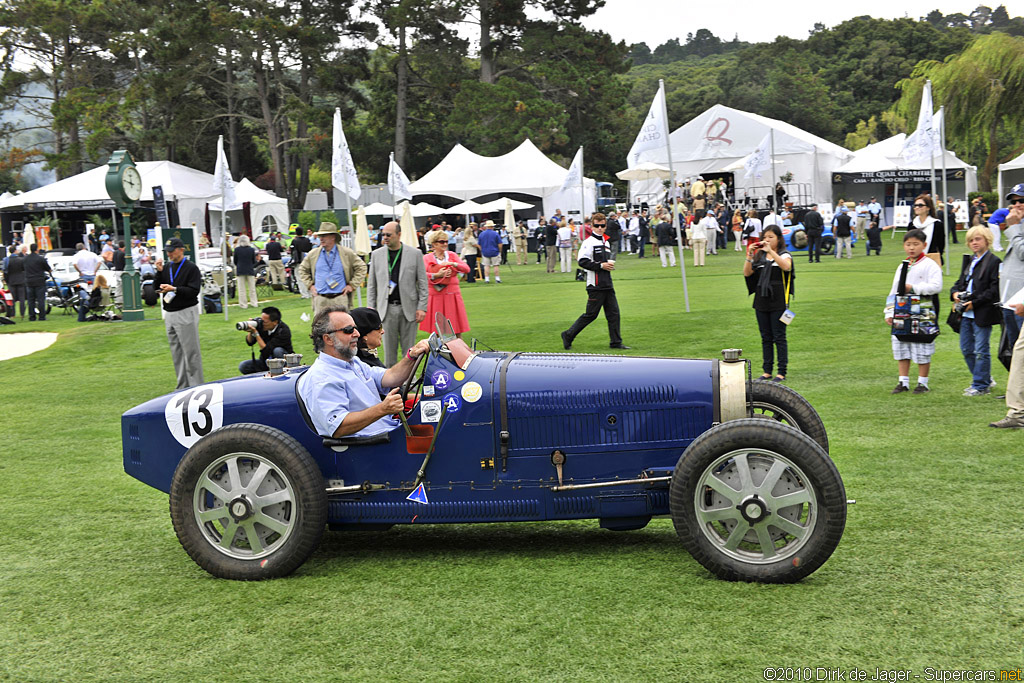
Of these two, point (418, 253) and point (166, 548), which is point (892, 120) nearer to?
point (418, 253)

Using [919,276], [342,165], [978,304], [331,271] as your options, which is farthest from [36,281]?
[978,304]

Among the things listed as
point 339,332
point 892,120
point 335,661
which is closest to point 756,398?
point 339,332

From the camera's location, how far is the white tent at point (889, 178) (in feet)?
141

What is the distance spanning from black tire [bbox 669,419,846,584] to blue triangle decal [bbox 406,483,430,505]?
1.37 meters

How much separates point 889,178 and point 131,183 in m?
34.8

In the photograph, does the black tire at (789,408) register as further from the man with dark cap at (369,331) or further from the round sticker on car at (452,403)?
the man with dark cap at (369,331)

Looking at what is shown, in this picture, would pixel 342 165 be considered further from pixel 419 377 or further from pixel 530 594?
pixel 530 594

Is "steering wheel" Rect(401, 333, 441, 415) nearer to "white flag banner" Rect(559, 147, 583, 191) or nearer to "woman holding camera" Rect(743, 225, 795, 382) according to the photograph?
"woman holding camera" Rect(743, 225, 795, 382)

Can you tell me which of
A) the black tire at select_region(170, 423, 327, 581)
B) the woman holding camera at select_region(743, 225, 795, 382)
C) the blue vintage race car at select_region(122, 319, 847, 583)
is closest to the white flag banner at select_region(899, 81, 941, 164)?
the woman holding camera at select_region(743, 225, 795, 382)

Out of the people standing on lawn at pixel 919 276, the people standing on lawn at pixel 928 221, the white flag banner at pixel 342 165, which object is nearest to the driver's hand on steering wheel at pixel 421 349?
the people standing on lawn at pixel 919 276

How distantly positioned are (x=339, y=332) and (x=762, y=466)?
243cm

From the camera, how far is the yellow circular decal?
17.0 ft

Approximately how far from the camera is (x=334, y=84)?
52.9 meters

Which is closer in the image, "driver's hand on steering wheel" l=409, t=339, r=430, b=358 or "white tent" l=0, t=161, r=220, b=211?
"driver's hand on steering wheel" l=409, t=339, r=430, b=358
